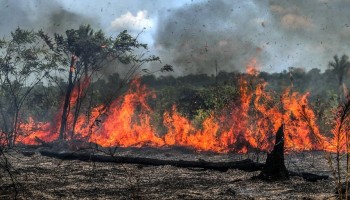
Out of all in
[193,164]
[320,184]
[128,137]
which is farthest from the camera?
[128,137]

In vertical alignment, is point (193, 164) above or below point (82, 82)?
below

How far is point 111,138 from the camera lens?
28.0m

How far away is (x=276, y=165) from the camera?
10547 millimetres

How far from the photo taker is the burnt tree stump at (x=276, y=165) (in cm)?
1041

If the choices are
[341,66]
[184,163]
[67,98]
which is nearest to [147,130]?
[67,98]

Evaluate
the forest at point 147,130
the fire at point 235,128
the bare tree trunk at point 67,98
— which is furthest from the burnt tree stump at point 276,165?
the bare tree trunk at point 67,98

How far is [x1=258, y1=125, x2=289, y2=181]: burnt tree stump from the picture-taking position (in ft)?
34.1

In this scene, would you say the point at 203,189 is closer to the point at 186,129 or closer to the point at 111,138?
the point at 186,129

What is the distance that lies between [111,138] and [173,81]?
3020 cm

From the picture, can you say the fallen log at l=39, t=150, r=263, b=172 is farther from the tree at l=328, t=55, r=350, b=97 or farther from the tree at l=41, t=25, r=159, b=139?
the tree at l=328, t=55, r=350, b=97

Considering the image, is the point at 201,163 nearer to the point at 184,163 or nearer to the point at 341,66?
the point at 184,163

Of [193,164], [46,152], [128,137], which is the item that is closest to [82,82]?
[128,137]

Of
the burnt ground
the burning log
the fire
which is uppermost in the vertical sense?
the fire

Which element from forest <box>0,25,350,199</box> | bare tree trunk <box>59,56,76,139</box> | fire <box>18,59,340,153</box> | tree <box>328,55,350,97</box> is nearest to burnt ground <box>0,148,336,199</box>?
forest <box>0,25,350,199</box>
